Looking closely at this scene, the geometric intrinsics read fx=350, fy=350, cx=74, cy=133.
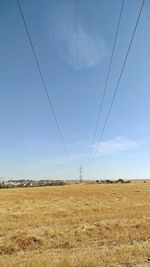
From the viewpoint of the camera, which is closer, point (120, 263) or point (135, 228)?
point (120, 263)

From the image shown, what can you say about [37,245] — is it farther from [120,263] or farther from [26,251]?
[120,263]

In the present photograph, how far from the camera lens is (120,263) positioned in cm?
1083

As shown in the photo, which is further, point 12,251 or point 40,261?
point 12,251

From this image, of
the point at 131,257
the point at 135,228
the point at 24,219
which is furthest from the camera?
the point at 24,219

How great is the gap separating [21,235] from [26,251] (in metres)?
2.94

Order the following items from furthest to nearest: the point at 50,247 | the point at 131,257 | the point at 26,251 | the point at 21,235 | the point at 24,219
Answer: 1. the point at 24,219
2. the point at 21,235
3. the point at 50,247
4. the point at 26,251
5. the point at 131,257

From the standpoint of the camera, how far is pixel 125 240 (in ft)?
55.4

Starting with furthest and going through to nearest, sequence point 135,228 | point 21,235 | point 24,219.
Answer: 1. point 24,219
2. point 135,228
3. point 21,235

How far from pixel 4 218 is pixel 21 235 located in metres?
11.0

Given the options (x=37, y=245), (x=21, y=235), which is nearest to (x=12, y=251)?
(x=37, y=245)

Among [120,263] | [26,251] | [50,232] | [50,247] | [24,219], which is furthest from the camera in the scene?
[24,219]

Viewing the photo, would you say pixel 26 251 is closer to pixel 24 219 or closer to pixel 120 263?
pixel 120 263

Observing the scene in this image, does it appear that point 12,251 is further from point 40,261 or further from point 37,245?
point 40,261

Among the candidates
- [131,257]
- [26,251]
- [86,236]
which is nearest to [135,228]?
[86,236]
